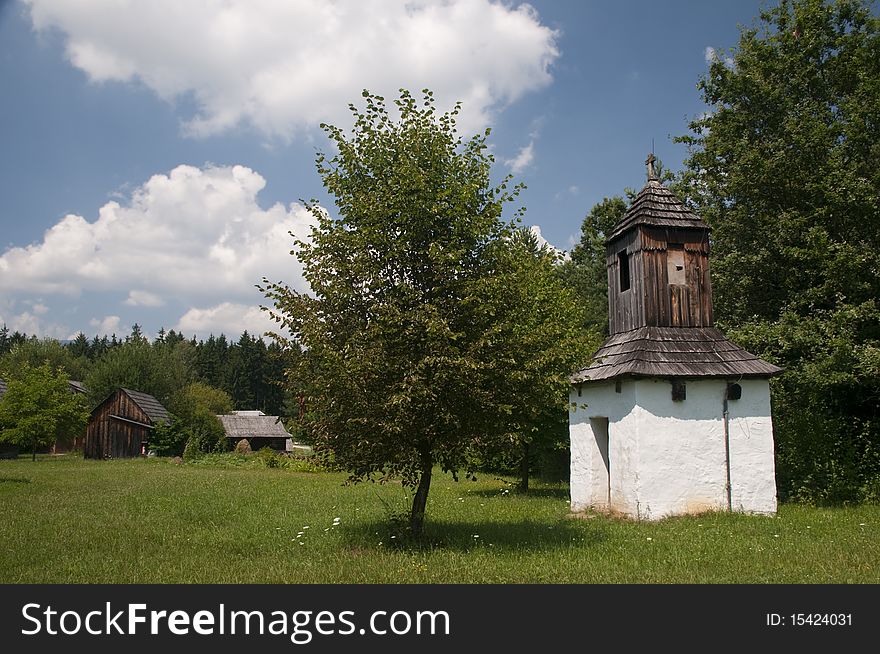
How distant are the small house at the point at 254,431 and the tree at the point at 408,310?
58718mm

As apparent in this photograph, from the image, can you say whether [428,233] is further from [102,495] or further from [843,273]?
[102,495]

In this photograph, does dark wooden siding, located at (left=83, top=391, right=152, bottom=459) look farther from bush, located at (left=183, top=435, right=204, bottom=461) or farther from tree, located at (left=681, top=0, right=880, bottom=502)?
tree, located at (left=681, top=0, right=880, bottom=502)

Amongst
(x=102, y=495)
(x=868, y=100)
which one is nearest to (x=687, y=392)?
(x=868, y=100)

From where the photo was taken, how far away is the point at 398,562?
9.10 meters

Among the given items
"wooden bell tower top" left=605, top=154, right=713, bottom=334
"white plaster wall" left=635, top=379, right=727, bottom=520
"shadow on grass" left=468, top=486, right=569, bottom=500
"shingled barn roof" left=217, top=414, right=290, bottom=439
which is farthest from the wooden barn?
"white plaster wall" left=635, top=379, right=727, bottom=520

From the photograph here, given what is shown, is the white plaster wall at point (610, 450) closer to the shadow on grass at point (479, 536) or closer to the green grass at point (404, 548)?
the green grass at point (404, 548)

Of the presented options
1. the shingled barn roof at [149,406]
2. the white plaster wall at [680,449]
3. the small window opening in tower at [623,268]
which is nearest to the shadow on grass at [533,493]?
the white plaster wall at [680,449]

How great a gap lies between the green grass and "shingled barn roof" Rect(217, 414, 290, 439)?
51.3 m

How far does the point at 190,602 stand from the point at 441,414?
4.10 meters

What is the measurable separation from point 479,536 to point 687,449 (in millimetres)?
5014

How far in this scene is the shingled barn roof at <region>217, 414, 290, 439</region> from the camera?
67625 mm

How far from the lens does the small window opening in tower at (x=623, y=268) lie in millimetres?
16484

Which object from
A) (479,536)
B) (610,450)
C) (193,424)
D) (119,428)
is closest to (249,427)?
(193,424)

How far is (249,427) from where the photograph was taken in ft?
226
